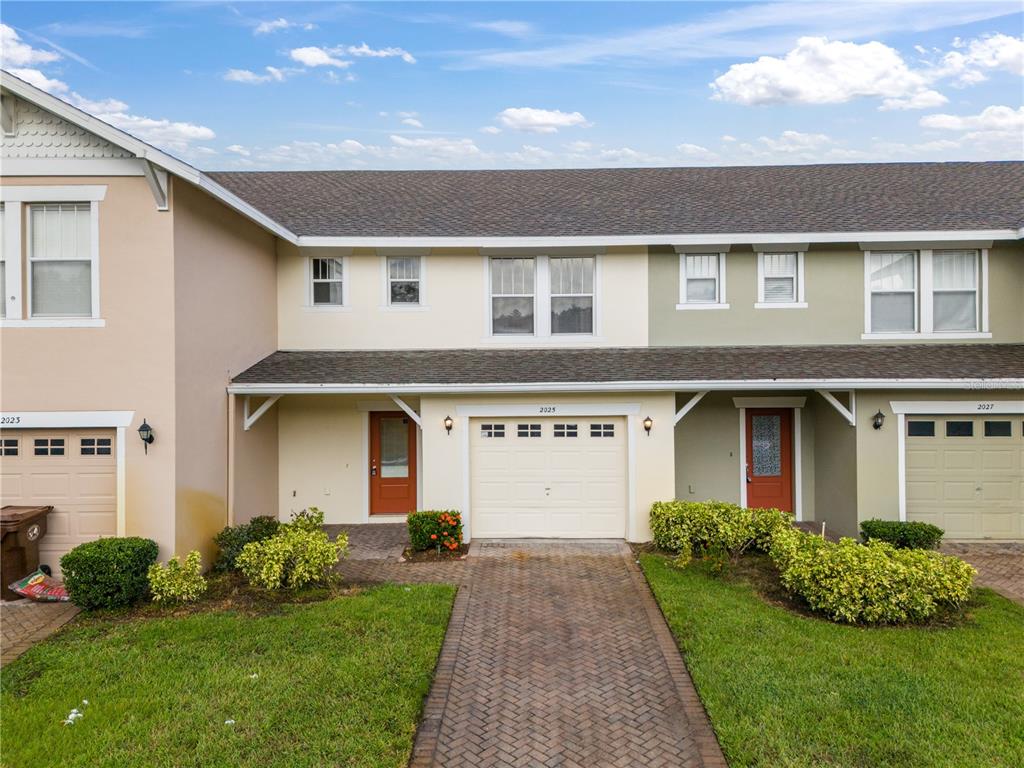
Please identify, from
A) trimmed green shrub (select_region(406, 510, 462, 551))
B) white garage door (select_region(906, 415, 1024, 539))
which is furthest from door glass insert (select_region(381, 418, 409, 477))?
white garage door (select_region(906, 415, 1024, 539))

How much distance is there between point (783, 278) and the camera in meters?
12.0

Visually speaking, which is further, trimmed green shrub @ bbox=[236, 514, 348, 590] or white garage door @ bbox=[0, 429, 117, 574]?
white garage door @ bbox=[0, 429, 117, 574]

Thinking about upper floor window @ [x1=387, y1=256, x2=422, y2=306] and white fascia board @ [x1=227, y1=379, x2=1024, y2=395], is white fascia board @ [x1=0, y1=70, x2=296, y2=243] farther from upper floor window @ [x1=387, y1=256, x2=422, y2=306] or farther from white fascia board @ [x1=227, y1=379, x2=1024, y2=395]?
upper floor window @ [x1=387, y1=256, x2=422, y2=306]

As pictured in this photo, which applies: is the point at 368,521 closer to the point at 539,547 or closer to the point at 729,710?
the point at 539,547

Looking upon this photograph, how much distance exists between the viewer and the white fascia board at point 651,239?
11.2m

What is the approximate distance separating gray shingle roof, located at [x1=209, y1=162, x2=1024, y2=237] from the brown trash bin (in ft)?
21.7

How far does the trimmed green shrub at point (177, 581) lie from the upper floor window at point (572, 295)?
25.3 feet

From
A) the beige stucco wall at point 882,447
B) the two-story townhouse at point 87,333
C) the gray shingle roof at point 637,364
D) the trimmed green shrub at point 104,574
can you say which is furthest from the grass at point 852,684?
the two-story townhouse at point 87,333

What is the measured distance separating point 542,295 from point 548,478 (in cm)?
384

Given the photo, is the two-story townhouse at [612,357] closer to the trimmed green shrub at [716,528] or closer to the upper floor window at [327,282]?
the upper floor window at [327,282]

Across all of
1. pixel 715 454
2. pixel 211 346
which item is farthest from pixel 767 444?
pixel 211 346

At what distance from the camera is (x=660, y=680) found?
5859mm

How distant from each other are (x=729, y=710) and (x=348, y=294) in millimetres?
10020

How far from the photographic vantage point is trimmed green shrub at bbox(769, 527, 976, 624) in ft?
22.9
